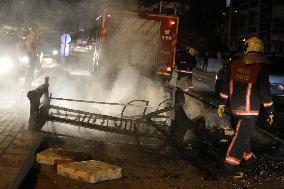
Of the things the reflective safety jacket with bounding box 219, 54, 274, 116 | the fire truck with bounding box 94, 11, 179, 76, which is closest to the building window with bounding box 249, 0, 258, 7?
the fire truck with bounding box 94, 11, 179, 76

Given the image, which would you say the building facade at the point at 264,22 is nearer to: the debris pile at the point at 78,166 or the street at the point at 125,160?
the street at the point at 125,160

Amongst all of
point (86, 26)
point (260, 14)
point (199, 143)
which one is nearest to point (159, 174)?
point (199, 143)

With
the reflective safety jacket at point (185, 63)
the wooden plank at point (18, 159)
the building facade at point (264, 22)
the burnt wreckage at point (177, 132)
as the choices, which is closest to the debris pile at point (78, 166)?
the wooden plank at point (18, 159)

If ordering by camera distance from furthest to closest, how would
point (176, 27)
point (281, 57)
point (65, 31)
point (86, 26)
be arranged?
point (65, 31) → point (86, 26) → point (281, 57) → point (176, 27)

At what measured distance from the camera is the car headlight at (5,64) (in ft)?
50.0

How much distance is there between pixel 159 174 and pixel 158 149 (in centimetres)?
101

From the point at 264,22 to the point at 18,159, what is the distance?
42332 mm

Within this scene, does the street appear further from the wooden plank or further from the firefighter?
the firefighter

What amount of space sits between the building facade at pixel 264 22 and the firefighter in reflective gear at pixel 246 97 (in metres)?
32.3

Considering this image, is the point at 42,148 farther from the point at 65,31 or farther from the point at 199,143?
the point at 65,31

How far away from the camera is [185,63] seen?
13398 millimetres

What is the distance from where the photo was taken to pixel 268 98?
5.29 m

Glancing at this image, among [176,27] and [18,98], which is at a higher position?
[176,27]

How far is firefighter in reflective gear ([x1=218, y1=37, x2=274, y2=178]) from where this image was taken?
5297 mm
